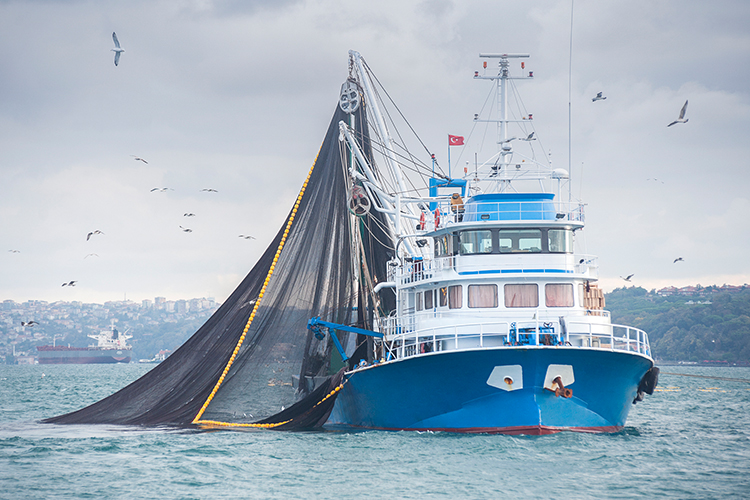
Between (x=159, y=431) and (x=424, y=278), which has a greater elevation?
(x=424, y=278)

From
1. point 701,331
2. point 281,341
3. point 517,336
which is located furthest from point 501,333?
point 701,331

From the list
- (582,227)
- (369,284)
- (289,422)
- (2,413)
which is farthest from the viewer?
(2,413)

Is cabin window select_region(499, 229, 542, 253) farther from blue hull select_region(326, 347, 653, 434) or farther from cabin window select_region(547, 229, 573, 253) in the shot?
blue hull select_region(326, 347, 653, 434)

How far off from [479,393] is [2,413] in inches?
1129

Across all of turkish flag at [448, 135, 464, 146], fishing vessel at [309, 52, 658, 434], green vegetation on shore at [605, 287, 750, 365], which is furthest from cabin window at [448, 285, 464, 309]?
green vegetation on shore at [605, 287, 750, 365]

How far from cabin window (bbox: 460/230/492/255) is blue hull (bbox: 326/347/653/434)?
456cm

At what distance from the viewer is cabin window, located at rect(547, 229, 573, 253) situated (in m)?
28.3

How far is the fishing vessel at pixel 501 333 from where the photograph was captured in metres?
25.2

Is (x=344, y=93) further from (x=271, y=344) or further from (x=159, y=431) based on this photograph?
(x=159, y=431)

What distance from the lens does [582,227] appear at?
2908 centimetres

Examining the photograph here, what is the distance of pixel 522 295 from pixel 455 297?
2187 mm

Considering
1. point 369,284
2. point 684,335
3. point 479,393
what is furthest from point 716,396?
point 684,335

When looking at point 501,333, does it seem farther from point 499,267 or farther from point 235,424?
point 235,424

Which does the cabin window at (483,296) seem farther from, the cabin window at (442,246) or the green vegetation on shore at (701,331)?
the green vegetation on shore at (701,331)
